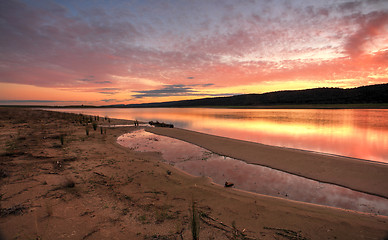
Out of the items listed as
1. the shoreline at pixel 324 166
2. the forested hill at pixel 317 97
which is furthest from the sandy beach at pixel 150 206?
the forested hill at pixel 317 97

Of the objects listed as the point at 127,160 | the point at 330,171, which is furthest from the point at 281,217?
the point at 127,160

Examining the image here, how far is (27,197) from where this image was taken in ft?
15.4

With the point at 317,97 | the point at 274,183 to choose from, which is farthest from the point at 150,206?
the point at 317,97

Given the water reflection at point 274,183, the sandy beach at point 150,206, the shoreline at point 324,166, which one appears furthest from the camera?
the shoreline at point 324,166

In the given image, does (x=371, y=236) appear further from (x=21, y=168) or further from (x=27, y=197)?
(x=21, y=168)

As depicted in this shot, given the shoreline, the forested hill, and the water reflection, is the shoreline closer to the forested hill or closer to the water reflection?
the water reflection

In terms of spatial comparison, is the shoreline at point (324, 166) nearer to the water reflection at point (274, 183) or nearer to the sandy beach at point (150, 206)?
the sandy beach at point (150, 206)

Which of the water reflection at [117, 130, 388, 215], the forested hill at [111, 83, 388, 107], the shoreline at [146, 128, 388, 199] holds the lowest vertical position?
the water reflection at [117, 130, 388, 215]

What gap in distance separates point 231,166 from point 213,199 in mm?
3908

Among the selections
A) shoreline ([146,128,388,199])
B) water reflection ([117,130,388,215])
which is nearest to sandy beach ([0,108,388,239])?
shoreline ([146,128,388,199])

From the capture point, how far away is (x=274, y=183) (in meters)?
7.04

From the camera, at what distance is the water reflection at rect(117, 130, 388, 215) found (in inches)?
221

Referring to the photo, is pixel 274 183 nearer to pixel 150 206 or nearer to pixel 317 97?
pixel 150 206

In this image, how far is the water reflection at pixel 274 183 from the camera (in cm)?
561
